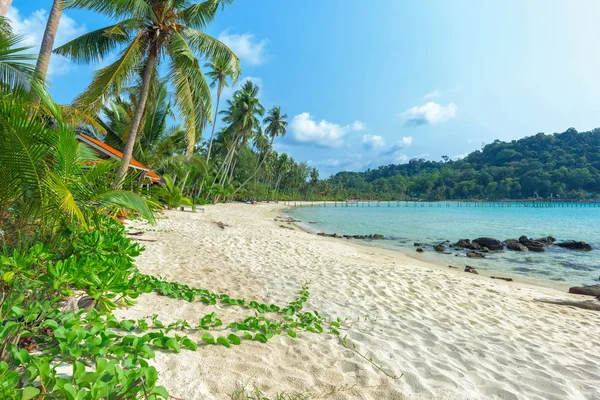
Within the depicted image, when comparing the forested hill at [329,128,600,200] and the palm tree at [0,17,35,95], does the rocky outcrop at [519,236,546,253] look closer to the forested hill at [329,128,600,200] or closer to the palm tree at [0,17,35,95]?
the palm tree at [0,17,35,95]

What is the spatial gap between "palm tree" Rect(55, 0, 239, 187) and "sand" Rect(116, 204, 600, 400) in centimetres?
571

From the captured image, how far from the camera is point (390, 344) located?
2.99 metres

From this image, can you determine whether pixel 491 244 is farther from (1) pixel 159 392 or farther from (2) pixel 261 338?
(1) pixel 159 392

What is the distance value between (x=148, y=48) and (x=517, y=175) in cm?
12327

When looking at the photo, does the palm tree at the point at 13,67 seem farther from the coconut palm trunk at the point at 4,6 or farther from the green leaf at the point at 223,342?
the green leaf at the point at 223,342

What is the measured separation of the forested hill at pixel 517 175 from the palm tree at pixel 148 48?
9721 centimetres

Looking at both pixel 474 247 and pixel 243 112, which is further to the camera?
pixel 243 112

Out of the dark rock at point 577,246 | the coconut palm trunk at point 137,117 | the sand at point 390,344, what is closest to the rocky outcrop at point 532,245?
the dark rock at point 577,246

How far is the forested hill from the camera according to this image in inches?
3708

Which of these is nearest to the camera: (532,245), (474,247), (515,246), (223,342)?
(223,342)

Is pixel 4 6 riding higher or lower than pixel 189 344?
higher

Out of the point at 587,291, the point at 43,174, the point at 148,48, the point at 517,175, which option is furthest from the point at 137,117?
the point at 517,175

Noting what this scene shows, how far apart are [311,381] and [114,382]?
134 cm

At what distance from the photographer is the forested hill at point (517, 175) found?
94188 mm
